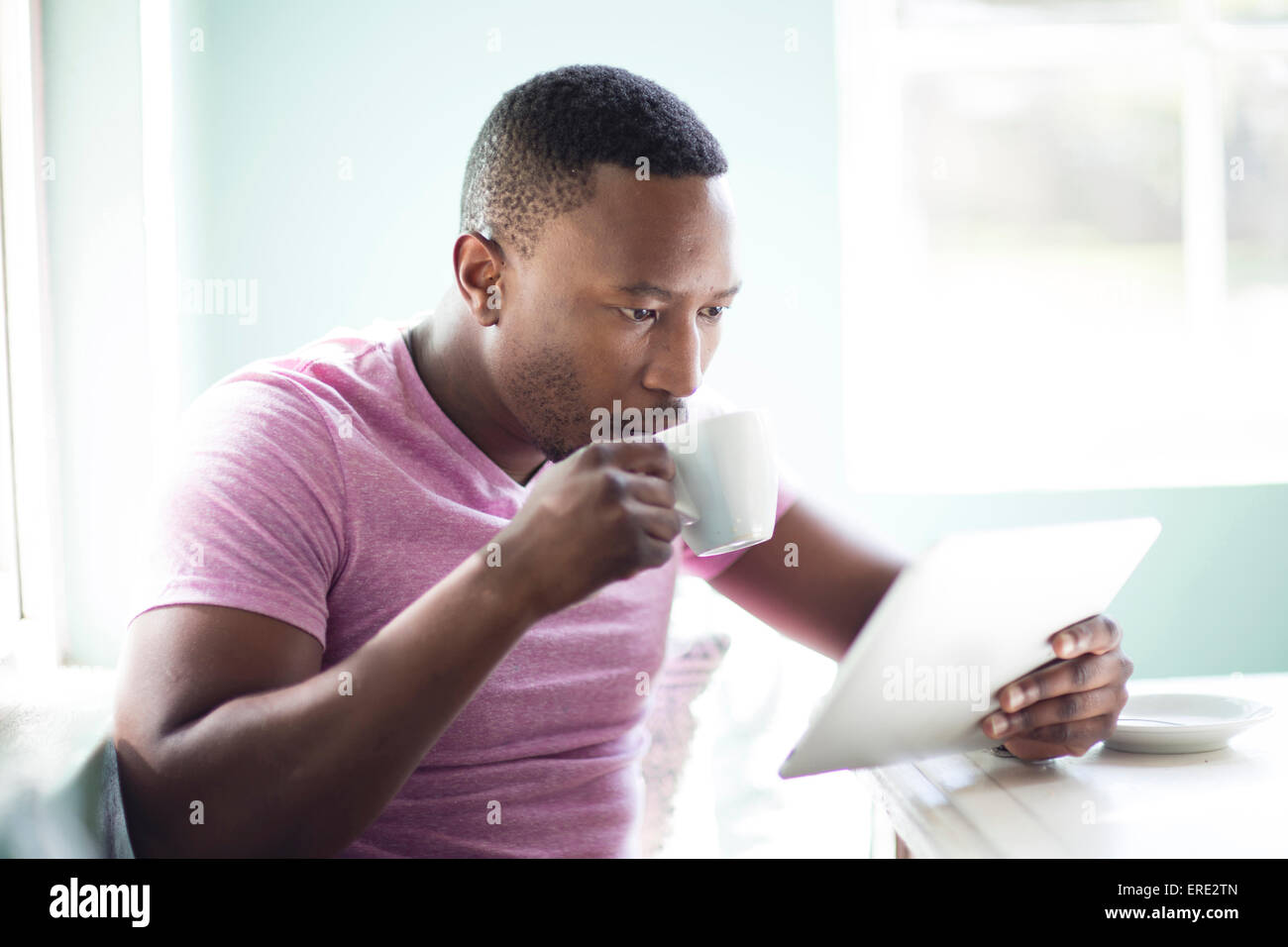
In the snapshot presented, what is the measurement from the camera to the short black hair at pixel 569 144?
3.63ft

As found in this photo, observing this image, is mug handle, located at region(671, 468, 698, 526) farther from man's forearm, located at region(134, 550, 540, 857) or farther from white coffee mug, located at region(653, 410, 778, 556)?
man's forearm, located at region(134, 550, 540, 857)

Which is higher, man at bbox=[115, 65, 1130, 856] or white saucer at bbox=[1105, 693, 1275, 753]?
man at bbox=[115, 65, 1130, 856]

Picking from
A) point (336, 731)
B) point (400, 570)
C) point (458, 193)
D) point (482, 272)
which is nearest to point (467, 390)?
point (482, 272)

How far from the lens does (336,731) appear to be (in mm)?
836

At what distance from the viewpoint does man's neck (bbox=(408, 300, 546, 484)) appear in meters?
1.21

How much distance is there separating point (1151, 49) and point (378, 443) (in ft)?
7.68

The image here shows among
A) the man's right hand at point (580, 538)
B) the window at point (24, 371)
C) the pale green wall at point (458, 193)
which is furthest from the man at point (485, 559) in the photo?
the pale green wall at point (458, 193)

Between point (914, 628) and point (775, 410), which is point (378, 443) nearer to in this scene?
point (914, 628)

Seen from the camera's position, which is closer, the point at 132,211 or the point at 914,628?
the point at 914,628

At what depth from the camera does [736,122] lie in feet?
8.34

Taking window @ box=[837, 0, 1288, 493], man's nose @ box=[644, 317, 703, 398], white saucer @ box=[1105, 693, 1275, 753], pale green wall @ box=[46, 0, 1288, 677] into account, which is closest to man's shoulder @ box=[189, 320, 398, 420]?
man's nose @ box=[644, 317, 703, 398]

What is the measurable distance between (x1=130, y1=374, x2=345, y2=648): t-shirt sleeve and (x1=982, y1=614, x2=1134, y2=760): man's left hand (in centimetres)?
61

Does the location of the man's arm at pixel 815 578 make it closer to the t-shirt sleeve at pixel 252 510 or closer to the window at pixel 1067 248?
the t-shirt sleeve at pixel 252 510
